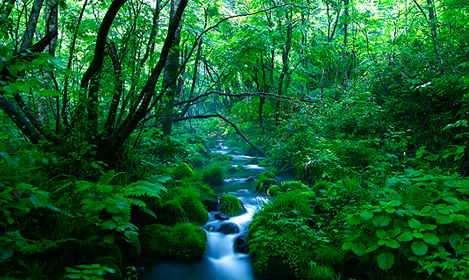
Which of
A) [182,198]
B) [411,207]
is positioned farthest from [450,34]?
[182,198]

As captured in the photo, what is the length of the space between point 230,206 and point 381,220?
3951mm

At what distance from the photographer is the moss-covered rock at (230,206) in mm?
6387

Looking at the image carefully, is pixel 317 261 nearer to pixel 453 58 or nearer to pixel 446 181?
pixel 446 181

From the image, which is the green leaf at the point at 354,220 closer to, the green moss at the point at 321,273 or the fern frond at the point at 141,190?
the green moss at the point at 321,273

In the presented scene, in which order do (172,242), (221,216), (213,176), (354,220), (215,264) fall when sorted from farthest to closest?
(213,176) < (221,216) < (215,264) < (172,242) < (354,220)

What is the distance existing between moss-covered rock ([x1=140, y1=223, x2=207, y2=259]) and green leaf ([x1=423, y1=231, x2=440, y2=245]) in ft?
11.5

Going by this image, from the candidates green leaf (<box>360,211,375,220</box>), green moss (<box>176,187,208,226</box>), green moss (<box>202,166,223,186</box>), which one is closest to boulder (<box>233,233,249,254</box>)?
green moss (<box>176,187,208,226</box>)

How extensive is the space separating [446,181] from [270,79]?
12.0 metres

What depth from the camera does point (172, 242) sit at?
4438mm

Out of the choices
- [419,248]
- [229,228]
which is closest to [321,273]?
[419,248]

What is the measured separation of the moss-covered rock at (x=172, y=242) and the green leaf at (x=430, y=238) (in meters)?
3.50

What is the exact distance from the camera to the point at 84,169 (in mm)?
3840

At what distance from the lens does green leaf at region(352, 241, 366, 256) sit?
3.29 meters

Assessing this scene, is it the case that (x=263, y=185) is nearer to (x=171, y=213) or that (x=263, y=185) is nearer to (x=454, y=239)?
(x=171, y=213)
